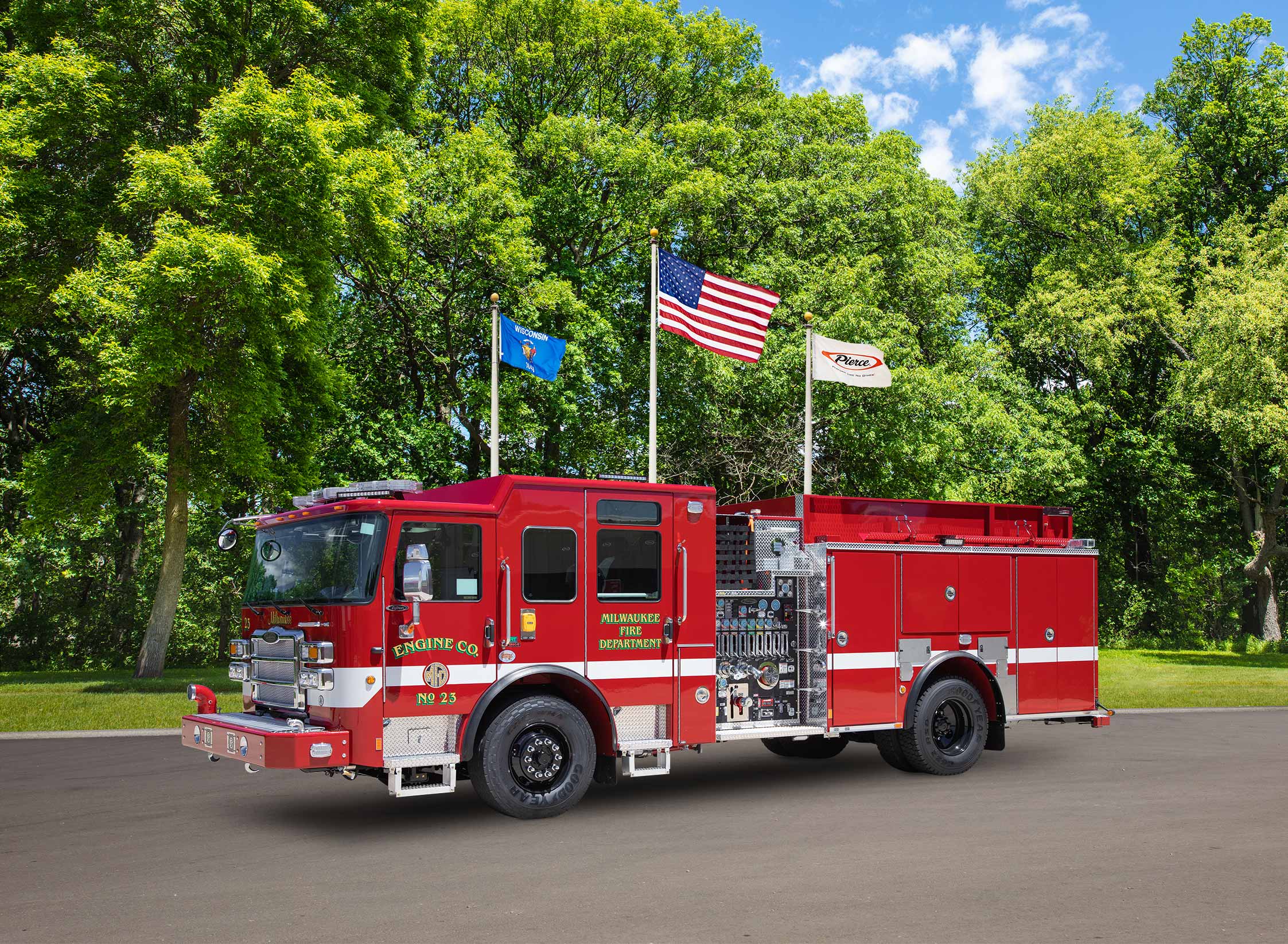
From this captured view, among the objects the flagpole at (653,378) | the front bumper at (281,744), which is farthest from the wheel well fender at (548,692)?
the flagpole at (653,378)

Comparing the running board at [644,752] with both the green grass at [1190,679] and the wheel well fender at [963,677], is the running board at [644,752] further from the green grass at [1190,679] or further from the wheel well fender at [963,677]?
the green grass at [1190,679]

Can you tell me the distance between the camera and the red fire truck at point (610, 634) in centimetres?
897

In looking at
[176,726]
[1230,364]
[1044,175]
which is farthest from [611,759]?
[1044,175]

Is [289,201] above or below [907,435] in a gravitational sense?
above

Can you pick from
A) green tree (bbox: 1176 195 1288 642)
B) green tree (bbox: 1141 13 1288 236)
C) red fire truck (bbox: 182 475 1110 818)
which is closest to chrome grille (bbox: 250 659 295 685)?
red fire truck (bbox: 182 475 1110 818)

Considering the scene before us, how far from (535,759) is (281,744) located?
6.86 feet

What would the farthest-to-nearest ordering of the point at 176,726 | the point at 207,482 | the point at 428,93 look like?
the point at 428,93 < the point at 207,482 < the point at 176,726

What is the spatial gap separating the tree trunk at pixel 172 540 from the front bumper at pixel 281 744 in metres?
15.7

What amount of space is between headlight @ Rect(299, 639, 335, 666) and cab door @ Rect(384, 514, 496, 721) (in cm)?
43

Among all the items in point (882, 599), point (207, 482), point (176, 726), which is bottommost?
point (176, 726)

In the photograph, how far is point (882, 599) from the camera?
38.7ft

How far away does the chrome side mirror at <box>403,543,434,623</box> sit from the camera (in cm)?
855

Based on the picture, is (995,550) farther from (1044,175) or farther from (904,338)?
(1044,175)

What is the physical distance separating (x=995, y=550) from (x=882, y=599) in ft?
5.97
